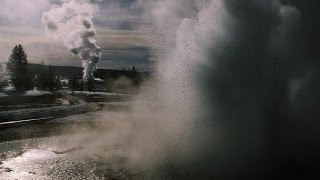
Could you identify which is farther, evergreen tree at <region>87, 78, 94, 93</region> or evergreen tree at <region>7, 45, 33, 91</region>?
evergreen tree at <region>87, 78, 94, 93</region>

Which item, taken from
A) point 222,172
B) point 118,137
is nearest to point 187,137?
point 222,172

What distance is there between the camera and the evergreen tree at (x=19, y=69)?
10519cm

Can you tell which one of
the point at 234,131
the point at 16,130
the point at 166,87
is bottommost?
the point at 16,130

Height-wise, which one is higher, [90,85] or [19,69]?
[19,69]

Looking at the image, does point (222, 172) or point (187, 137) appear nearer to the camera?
point (222, 172)

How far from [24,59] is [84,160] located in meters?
94.3

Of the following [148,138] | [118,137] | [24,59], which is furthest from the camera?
[24,59]

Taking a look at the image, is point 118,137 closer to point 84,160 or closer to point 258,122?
point 84,160

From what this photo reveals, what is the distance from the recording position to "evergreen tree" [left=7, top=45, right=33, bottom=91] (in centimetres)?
10519

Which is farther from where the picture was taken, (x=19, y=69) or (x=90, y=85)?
(x=90, y=85)

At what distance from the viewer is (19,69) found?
110688 millimetres

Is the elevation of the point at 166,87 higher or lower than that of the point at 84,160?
higher

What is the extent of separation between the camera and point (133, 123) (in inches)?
1850

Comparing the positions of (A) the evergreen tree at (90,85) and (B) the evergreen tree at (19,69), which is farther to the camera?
(A) the evergreen tree at (90,85)
